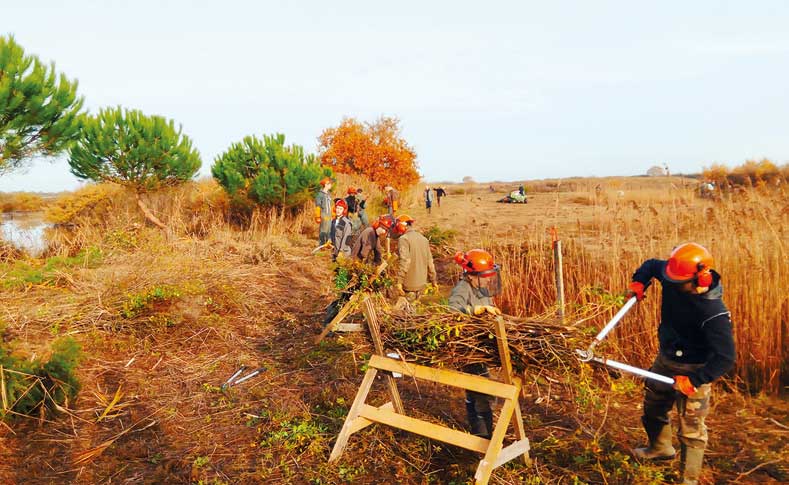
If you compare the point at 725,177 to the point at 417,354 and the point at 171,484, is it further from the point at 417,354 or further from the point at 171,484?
the point at 171,484

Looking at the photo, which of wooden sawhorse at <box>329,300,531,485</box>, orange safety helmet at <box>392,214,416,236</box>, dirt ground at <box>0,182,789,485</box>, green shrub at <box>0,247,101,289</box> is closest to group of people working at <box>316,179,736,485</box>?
dirt ground at <box>0,182,789,485</box>

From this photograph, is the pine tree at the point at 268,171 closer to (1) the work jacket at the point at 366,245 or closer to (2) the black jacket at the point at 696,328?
(1) the work jacket at the point at 366,245

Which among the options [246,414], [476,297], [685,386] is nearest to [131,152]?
[246,414]

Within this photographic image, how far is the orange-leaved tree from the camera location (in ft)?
75.3

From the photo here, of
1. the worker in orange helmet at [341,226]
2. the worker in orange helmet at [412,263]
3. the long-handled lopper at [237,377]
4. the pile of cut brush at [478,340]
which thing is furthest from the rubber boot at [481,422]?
the worker in orange helmet at [341,226]

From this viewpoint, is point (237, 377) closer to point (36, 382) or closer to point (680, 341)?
point (36, 382)

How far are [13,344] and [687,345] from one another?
660 centimetres

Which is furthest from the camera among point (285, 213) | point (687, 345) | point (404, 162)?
point (404, 162)

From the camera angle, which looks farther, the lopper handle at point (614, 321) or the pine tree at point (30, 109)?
the pine tree at point (30, 109)

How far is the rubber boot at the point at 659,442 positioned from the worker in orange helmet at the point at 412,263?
9.70 ft

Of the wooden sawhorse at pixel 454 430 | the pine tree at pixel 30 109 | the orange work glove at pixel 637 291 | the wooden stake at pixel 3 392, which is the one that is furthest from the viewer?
the pine tree at pixel 30 109

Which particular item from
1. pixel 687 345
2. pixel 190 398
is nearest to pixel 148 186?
pixel 190 398

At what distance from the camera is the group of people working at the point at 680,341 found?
3281 mm

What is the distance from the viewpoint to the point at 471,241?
38.8ft
